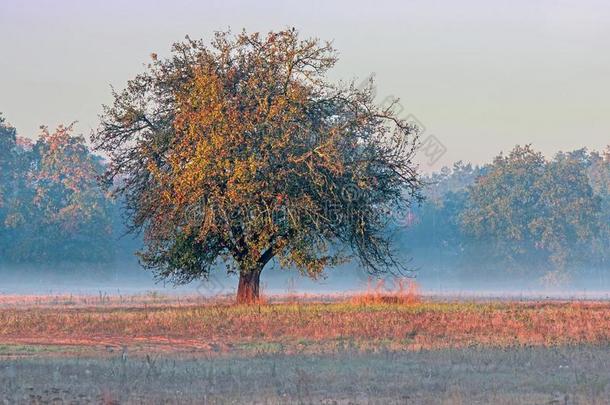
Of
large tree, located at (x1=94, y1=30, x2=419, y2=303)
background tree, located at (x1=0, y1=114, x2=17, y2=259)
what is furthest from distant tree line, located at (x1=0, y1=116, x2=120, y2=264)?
large tree, located at (x1=94, y1=30, x2=419, y2=303)

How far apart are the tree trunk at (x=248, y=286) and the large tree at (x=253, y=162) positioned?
0.17 ft

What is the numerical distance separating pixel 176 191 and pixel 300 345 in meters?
12.3

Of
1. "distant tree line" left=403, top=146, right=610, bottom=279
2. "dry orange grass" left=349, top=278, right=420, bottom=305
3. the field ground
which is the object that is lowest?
the field ground

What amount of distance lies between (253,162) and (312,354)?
14.2 m

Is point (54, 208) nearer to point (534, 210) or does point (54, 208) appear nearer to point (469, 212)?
point (469, 212)

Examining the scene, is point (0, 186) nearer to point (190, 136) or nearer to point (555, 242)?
point (555, 242)

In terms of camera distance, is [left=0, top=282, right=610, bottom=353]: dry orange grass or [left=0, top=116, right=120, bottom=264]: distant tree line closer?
[left=0, top=282, right=610, bottom=353]: dry orange grass

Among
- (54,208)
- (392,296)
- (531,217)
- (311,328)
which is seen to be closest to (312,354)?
(311,328)

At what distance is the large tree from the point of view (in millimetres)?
44719

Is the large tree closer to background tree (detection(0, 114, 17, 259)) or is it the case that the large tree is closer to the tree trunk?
the tree trunk

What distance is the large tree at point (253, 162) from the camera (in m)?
44.7

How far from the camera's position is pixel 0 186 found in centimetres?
11381

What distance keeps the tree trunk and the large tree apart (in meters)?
0.05

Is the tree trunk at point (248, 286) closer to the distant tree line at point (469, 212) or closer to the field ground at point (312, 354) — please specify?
the field ground at point (312, 354)
